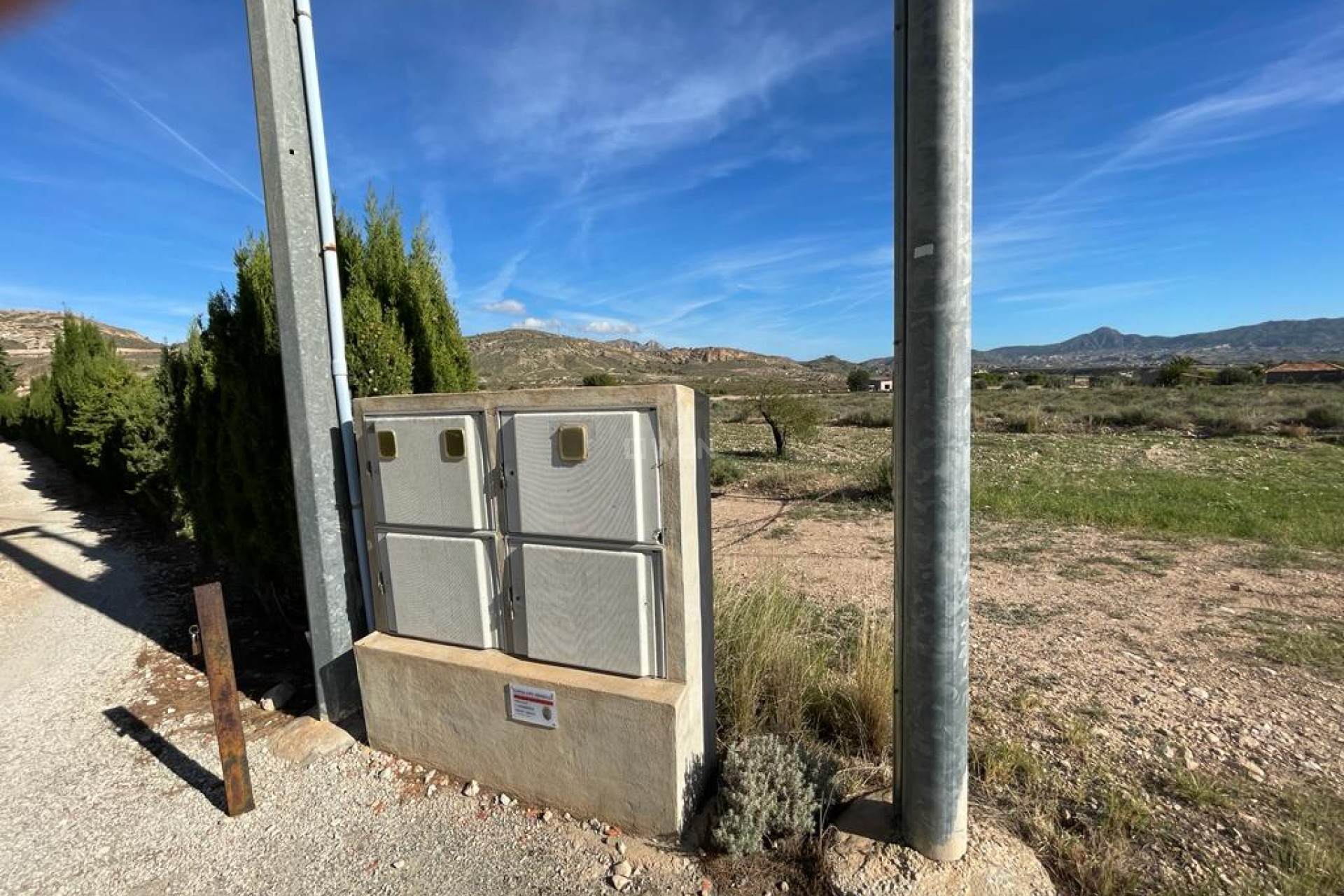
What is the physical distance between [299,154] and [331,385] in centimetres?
127

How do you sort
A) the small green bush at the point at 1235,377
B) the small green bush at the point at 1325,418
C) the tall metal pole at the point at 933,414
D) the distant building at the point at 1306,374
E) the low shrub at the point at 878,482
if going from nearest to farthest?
the tall metal pole at the point at 933,414 → the low shrub at the point at 878,482 → the small green bush at the point at 1325,418 → the distant building at the point at 1306,374 → the small green bush at the point at 1235,377

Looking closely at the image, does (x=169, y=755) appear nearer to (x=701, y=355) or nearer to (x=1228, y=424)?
(x=1228, y=424)

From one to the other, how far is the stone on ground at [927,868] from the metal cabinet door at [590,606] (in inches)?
37.9

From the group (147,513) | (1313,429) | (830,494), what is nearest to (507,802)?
(830,494)

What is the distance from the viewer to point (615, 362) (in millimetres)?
78500

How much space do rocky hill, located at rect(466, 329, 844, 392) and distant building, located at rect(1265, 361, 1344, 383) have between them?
97.9ft

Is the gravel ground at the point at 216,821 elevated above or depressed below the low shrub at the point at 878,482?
below

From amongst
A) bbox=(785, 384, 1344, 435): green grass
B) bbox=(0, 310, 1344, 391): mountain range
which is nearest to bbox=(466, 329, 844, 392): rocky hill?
bbox=(0, 310, 1344, 391): mountain range

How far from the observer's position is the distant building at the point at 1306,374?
4072 cm

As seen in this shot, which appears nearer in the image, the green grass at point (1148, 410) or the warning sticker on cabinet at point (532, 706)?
the warning sticker on cabinet at point (532, 706)

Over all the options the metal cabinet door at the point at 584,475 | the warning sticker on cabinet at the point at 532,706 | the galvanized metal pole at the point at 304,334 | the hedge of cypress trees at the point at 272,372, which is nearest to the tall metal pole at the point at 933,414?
the metal cabinet door at the point at 584,475

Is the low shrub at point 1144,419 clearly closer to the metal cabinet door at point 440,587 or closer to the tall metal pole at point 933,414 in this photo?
the tall metal pole at point 933,414

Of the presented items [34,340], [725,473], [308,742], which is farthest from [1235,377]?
[34,340]

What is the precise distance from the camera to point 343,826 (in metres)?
2.85
